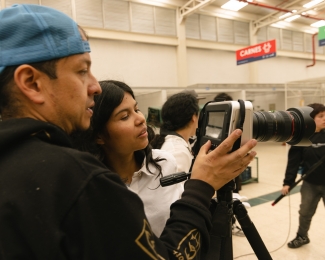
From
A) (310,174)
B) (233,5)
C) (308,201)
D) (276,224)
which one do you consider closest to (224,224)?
(310,174)

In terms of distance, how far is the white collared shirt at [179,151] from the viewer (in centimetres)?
163

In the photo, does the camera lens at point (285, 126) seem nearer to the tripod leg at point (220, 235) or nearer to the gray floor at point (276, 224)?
the tripod leg at point (220, 235)

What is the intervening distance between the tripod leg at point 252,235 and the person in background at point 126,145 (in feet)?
0.83

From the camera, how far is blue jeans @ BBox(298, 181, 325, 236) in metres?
2.32

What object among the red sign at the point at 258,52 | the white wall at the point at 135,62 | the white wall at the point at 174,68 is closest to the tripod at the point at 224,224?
the white wall at the point at 174,68

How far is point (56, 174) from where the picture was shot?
0.44 m

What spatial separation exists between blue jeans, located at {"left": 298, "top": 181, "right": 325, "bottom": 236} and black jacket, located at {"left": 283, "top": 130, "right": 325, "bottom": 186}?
64 millimetres

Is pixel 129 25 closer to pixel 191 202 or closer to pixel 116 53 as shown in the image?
pixel 116 53

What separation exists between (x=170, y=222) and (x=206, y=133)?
0.35 meters

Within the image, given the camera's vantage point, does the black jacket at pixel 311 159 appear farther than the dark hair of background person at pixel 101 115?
Yes

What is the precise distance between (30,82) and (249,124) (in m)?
0.60

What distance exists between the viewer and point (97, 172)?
0.46 m

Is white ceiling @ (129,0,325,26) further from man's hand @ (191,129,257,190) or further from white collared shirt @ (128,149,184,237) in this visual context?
man's hand @ (191,129,257,190)

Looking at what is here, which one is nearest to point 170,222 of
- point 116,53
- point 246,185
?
point 246,185
